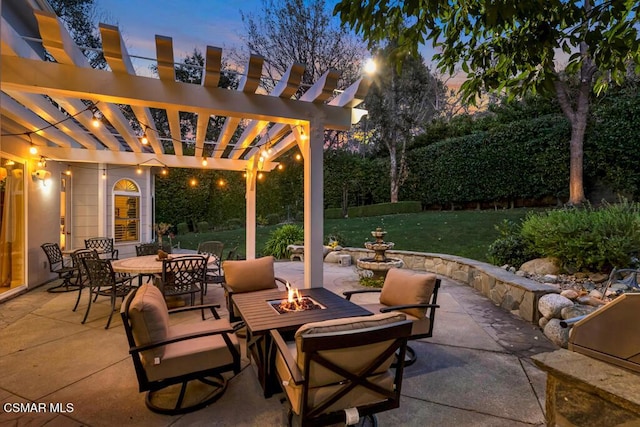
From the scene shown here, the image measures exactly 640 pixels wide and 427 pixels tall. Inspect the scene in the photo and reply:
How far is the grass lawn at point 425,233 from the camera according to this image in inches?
334

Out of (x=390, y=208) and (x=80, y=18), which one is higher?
(x=80, y=18)

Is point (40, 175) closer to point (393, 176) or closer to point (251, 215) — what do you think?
point (251, 215)

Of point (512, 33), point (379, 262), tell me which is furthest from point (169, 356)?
point (379, 262)

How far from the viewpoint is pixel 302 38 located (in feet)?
36.1

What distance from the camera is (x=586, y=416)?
1246 millimetres

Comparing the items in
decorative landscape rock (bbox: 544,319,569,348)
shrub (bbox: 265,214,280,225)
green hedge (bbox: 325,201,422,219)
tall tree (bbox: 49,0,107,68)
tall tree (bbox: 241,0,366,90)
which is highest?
tall tree (bbox: 49,0,107,68)

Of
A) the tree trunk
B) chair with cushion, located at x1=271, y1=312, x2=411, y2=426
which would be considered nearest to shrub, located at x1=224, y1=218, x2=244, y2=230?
the tree trunk

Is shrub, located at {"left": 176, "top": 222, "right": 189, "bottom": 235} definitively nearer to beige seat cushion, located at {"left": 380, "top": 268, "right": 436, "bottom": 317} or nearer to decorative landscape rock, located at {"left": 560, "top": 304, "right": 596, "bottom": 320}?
beige seat cushion, located at {"left": 380, "top": 268, "right": 436, "bottom": 317}

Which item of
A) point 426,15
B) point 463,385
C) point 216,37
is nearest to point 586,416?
point 463,385

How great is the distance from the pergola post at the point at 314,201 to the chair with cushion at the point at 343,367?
7.47 ft

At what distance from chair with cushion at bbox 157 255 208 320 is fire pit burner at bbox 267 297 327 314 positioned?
1.80 m

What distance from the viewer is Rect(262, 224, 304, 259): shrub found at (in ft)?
31.5

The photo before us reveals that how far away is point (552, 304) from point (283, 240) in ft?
23.2

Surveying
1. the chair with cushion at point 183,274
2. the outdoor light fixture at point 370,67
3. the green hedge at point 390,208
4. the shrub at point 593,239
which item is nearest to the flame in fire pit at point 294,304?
the chair with cushion at point 183,274
